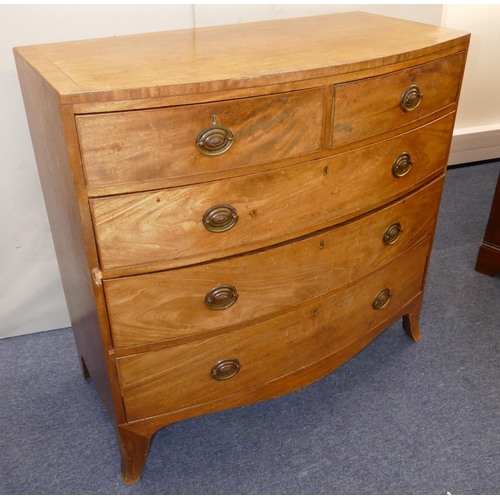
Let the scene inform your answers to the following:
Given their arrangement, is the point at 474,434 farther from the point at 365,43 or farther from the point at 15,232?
the point at 15,232

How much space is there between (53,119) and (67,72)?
0.11 meters

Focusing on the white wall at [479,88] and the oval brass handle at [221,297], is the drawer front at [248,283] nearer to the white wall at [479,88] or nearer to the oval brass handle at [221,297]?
the oval brass handle at [221,297]

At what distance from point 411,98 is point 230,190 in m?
0.54

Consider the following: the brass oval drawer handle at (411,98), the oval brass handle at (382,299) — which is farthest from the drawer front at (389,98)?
the oval brass handle at (382,299)

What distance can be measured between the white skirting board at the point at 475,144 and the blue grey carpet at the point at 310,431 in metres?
1.38

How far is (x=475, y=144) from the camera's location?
3.23 metres

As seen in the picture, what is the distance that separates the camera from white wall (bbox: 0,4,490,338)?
5.29 feet

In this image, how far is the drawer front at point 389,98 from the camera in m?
1.26

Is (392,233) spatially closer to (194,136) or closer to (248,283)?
(248,283)

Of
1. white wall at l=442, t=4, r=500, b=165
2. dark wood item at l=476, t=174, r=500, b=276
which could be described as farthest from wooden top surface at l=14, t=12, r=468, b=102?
white wall at l=442, t=4, r=500, b=165

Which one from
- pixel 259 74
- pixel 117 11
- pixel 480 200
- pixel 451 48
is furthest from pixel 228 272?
pixel 480 200

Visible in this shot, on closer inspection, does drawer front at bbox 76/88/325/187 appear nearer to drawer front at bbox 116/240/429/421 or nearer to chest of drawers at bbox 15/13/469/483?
chest of drawers at bbox 15/13/469/483

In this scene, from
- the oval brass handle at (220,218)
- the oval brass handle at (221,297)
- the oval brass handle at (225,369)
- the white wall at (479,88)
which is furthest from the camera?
the white wall at (479,88)

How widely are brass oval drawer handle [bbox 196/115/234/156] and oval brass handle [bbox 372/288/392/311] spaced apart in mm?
787
